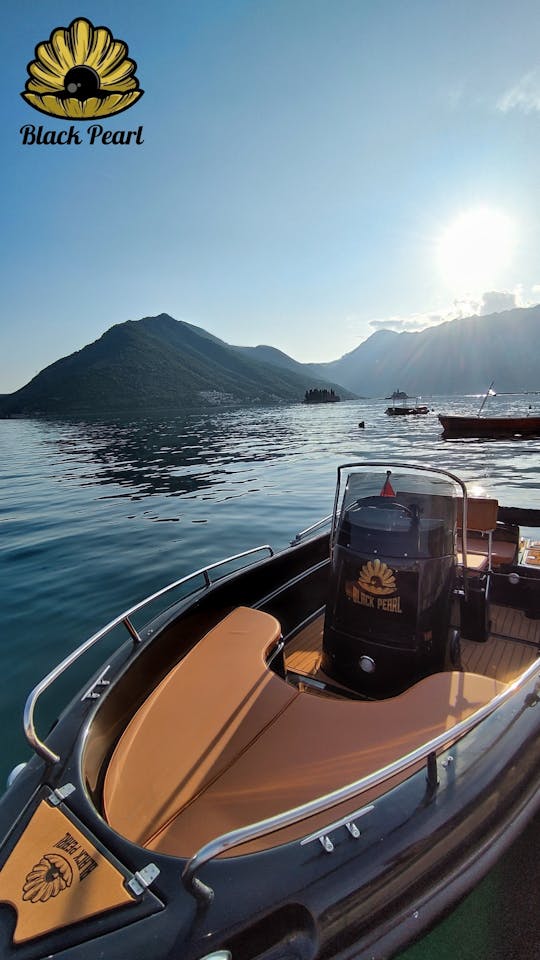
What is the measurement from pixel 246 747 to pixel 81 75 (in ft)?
42.6

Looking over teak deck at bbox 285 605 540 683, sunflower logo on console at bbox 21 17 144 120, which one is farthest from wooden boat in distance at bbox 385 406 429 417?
teak deck at bbox 285 605 540 683

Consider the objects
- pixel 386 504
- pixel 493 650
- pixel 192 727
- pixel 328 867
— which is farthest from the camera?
pixel 493 650

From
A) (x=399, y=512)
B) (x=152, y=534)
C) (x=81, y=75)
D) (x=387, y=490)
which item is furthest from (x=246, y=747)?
(x=81, y=75)

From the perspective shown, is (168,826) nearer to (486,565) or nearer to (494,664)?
(494,664)

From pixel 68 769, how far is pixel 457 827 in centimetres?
193

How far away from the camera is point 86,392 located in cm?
15175

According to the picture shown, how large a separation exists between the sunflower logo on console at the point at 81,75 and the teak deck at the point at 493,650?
1172 centimetres

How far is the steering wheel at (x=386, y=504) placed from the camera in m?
3.73

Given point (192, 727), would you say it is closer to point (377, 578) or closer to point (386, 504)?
point (377, 578)

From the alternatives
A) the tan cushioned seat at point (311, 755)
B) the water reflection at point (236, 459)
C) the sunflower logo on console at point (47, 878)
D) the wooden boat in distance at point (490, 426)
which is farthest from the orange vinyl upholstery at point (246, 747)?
the wooden boat in distance at point (490, 426)

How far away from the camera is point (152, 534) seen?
11.3 m

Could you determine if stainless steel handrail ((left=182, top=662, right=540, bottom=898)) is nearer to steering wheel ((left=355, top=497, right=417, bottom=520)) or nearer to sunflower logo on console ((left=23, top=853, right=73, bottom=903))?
sunflower logo on console ((left=23, top=853, right=73, bottom=903))

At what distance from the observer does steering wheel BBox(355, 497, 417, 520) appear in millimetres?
3729

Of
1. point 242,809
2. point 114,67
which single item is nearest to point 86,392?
point 114,67
